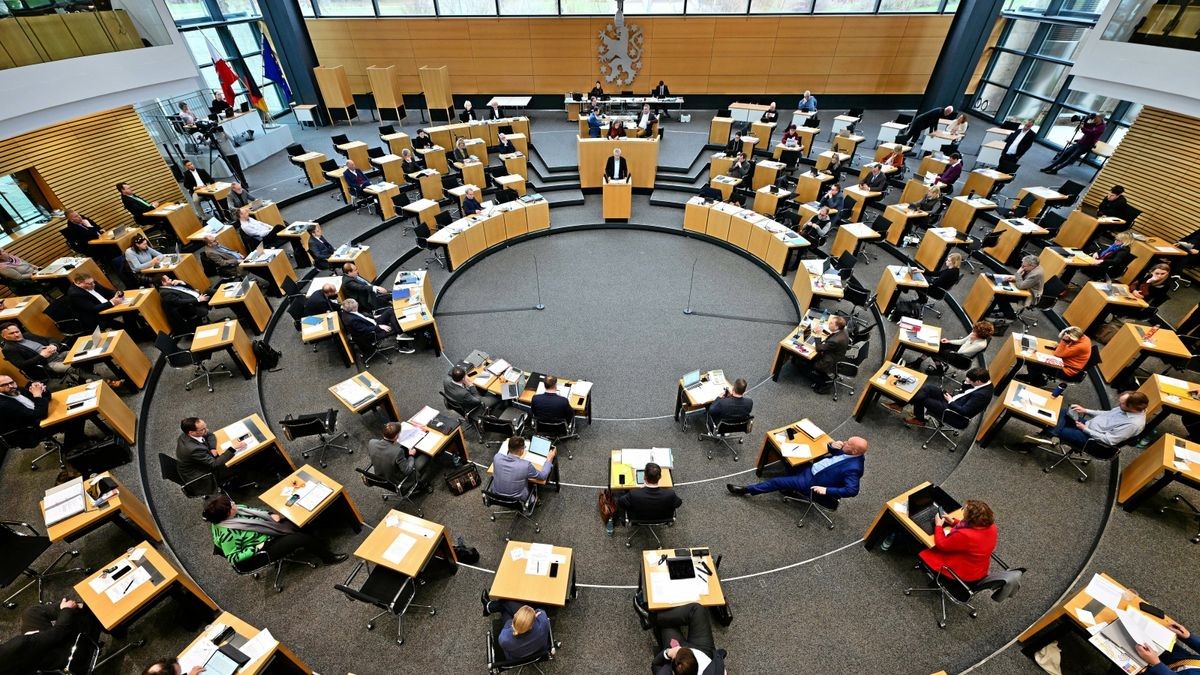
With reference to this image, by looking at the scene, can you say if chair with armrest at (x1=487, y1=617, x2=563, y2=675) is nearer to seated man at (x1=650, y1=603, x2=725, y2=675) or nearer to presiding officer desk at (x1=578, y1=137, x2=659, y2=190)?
seated man at (x1=650, y1=603, x2=725, y2=675)

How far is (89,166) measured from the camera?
10930mm

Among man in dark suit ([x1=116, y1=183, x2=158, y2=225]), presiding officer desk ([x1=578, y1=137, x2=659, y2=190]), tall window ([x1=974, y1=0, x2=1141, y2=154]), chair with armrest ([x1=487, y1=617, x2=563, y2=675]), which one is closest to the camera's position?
chair with armrest ([x1=487, y1=617, x2=563, y2=675])

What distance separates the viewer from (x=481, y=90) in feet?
65.6

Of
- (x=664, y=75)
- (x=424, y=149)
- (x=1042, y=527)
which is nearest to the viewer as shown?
(x=1042, y=527)

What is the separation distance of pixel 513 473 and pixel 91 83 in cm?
1147

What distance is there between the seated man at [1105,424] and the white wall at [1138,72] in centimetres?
671

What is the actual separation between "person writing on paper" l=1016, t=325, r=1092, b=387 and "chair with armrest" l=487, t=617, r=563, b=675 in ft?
25.9

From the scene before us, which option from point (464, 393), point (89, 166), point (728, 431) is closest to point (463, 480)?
point (464, 393)

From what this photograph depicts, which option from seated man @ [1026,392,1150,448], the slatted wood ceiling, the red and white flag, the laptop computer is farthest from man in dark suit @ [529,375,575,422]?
the red and white flag

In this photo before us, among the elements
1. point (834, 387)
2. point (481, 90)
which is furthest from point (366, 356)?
point (481, 90)

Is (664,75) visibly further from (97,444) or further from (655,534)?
(97,444)

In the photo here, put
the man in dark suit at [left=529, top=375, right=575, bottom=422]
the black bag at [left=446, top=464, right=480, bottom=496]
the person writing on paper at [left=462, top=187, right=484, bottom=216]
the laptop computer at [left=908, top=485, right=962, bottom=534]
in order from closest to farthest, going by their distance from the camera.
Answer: the laptop computer at [left=908, top=485, right=962, bottom=534] < the black bag at [left=446, top=464, right=480, bottom=496] < the man in dark suit at [left=529, top=375, right=575, bottom=422] < the person writing on paper at [left=462, top=187, right=484, bottom=216]

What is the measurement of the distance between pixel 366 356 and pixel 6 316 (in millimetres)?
5480

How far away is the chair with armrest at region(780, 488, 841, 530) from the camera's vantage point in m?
5.73
